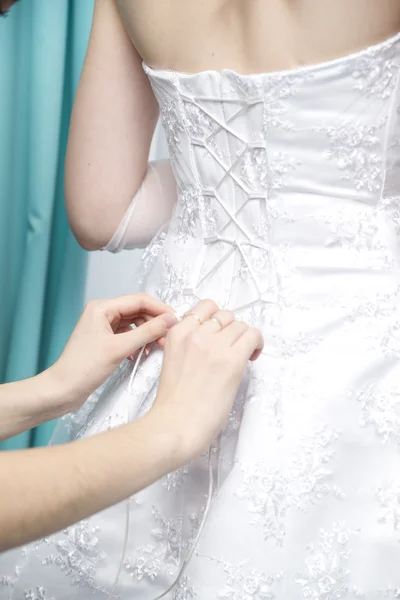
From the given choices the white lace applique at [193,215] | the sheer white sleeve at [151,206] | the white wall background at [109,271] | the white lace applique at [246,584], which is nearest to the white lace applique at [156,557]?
the white lace applique at [246,584]

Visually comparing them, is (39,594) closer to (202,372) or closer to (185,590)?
(185,590)

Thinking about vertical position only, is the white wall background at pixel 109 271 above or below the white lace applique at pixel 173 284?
below

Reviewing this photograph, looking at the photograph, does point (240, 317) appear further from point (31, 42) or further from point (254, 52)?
point (31, 42)

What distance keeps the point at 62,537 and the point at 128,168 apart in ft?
1.72

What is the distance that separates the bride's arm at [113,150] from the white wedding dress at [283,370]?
0.54 ft

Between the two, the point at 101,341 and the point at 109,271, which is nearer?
the point at 101,341

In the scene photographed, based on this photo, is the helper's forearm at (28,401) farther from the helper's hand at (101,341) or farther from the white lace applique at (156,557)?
the white lace applique at (156,557)

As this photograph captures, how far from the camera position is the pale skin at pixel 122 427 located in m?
0.61

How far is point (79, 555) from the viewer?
0.86 m

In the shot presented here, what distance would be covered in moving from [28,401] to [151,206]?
375 millimetres

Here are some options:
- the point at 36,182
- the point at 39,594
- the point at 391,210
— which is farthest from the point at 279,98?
the point at 36,182

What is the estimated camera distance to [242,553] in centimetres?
75

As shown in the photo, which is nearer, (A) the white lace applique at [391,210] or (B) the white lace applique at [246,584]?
(B) the white lace applique at [246,584]

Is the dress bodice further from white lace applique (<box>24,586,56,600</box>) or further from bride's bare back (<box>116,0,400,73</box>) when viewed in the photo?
white lace applique (<box>24,586,56,600</box>)
